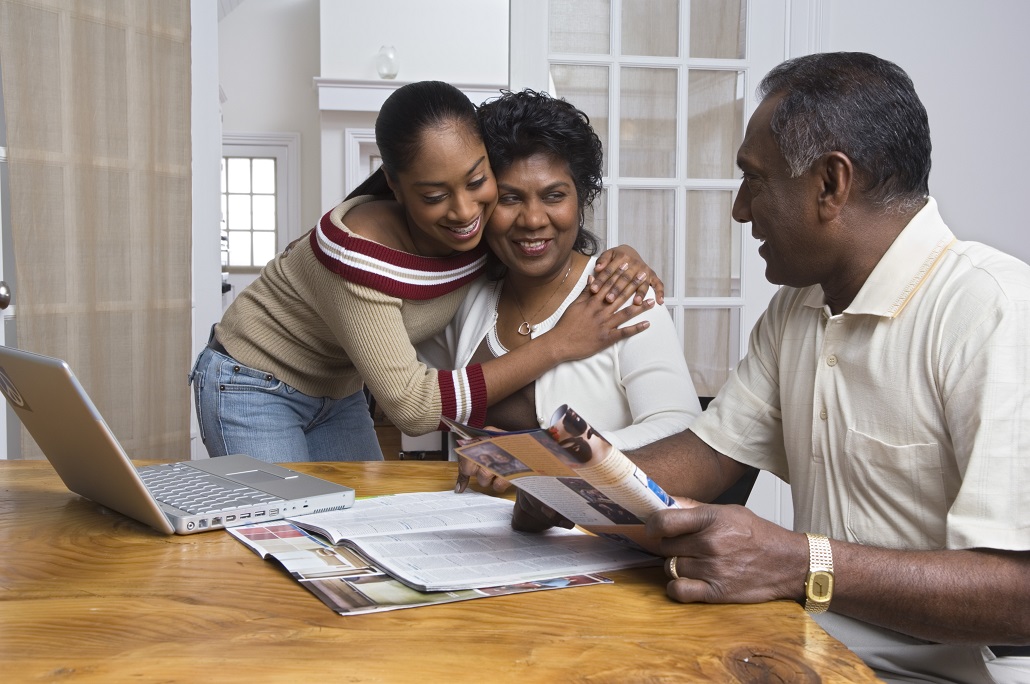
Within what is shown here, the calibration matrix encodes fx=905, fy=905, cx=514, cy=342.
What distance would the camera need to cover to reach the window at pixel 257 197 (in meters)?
7.55

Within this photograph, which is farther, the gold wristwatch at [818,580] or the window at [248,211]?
the window at [248,211]

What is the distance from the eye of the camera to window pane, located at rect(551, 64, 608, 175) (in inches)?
112

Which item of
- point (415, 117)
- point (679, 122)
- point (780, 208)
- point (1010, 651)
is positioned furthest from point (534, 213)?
point (679, 122)

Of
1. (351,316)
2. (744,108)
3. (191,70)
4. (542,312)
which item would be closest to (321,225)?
(351,316)

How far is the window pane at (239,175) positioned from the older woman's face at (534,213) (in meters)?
6.40

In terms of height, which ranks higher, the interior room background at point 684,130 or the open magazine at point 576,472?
the interior room background at point 684,130

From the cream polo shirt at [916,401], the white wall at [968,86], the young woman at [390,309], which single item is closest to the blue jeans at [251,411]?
the young woman at [390,309]

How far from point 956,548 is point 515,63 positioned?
84.5 inches

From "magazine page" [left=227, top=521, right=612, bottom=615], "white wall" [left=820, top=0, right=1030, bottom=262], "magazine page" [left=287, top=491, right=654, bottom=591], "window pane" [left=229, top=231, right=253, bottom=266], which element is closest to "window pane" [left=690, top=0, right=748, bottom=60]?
"white wall" [left=820, top=0, right=1030, bottom=262]

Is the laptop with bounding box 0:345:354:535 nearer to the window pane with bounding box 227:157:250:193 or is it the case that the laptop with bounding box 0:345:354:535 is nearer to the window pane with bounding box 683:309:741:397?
the window pane with bounding box 683:309:741:397

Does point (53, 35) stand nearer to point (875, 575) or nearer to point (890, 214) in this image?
point (890, 214)

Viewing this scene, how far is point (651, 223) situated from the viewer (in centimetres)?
294

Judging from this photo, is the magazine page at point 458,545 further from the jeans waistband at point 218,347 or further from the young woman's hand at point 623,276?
the jeans waistband at point 218,347

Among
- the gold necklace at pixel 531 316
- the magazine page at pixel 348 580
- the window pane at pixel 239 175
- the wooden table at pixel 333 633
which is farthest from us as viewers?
the window pane at pixel 239 175
